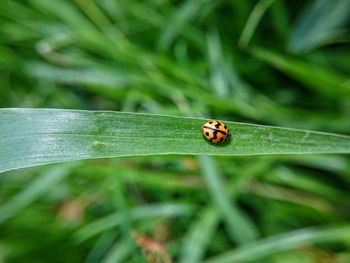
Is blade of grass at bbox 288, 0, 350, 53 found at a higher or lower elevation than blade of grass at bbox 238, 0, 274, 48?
lower

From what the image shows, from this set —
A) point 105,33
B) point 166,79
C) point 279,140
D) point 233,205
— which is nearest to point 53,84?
point 105,33

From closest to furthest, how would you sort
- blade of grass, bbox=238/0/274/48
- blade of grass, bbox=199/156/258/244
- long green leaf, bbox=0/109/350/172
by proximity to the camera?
long green leaf, bbox=0/109/350/172
blade of grass, bbox=199/156/258/244
blade of grass, bbox=238/0/274/48

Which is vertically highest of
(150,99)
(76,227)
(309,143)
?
(150,99)

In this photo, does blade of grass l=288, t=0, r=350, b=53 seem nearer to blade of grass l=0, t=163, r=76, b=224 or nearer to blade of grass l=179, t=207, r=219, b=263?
blade of grass l=179, t=207, r=219, b=263

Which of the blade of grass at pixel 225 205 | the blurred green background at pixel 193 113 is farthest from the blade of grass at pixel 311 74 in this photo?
the blade of grass at pixel 225 205

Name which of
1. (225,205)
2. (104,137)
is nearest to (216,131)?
(104,137)

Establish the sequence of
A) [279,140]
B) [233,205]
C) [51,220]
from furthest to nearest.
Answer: [51,220]
[233,205]
[279,140]

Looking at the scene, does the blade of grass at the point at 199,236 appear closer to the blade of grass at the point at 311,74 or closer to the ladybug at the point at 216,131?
the blade of grass at the point at 311,74

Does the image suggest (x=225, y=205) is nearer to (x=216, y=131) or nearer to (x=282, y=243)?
(x=282, y=243)

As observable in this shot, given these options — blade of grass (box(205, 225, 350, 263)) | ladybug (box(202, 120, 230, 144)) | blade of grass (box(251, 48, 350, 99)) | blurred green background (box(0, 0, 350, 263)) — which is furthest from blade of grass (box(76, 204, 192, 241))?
ladybug (box(202, 120, 230, 144))

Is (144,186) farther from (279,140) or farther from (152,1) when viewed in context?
(279,140)
